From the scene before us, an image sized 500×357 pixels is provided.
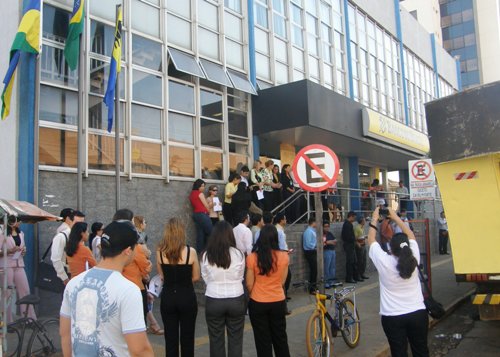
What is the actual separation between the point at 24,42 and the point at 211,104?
17.9 ft

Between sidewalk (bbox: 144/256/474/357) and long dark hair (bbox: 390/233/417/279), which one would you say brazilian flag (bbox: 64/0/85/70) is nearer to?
sidewalk (bbox: 144/256/474/357)

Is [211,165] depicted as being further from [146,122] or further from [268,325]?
[268,325]

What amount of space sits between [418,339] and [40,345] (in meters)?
4.50

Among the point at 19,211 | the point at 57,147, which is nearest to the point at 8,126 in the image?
the point at 57,147

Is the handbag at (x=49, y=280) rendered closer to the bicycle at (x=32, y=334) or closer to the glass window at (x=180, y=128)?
the bicycle at (x=32, y=334)

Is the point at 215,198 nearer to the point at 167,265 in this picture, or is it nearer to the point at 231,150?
the point at 231,150

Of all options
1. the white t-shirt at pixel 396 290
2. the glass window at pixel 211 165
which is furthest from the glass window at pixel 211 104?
the white t-shirt at pixel 396 290

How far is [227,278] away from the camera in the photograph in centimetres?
475

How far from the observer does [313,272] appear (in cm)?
1070

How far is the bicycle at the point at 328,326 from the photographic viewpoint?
552 centimetres

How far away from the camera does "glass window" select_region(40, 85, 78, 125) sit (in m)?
8.48

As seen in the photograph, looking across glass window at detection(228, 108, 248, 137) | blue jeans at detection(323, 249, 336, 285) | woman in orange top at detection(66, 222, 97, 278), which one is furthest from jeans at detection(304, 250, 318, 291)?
woman in orange top at detection(66, 222, 97, 278)

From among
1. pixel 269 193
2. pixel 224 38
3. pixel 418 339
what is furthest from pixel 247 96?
pixel 418 339

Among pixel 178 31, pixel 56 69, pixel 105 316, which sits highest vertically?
pixel 178 31
